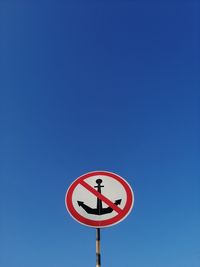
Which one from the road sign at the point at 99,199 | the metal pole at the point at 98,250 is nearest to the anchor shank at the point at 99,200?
the road sign at the point at 99,199

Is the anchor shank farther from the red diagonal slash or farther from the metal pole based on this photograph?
the metal pole

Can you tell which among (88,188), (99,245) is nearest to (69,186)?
(88,188)

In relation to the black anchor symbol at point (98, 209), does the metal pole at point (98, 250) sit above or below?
below

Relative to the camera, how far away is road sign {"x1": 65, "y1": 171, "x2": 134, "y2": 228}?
295cm

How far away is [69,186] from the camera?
3.15m

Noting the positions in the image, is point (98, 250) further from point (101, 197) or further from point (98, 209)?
point (101, 197)

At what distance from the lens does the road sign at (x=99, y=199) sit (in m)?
2.95

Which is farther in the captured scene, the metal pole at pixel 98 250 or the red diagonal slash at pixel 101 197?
the red diagonal slash at pixel 101 197

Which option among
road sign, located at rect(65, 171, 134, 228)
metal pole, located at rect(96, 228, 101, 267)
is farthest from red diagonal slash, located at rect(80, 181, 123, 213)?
metal pole, located at rect(96, 228, 101, 267)

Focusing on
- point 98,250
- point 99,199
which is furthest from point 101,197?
point 98,250

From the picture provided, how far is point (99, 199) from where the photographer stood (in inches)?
120

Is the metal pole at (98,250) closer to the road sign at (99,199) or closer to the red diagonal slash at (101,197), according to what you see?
the road sign at (99,199)

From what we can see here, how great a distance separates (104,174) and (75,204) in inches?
14.1

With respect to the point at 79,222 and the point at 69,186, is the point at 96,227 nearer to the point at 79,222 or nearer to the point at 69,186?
the point at 79,222
